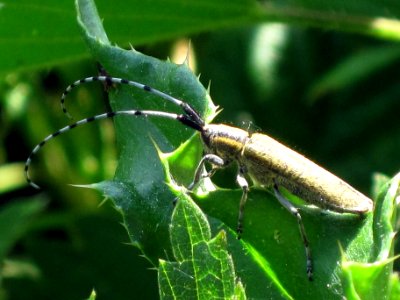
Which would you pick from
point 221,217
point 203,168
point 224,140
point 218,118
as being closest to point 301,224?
point 221,217

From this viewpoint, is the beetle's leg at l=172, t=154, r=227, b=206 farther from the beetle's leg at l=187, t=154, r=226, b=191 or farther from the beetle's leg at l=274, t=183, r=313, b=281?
the beetle's leg at l=274, t=183, r=313, b=281

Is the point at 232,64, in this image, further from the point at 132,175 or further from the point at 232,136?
the point at 132,175

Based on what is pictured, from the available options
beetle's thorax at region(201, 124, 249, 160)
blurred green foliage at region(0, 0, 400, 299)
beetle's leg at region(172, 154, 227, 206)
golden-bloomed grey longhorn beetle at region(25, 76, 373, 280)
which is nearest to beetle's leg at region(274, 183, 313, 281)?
golden-bloomed grey longhorn beetle at region(25, 76, 373, 280)

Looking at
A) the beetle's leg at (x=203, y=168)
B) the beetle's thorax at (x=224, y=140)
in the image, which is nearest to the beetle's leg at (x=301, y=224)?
the beetle's leg at (x=203, y=168)

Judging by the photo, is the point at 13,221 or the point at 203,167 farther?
the point at 13,221

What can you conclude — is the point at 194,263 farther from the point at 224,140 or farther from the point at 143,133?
the point at 224,140

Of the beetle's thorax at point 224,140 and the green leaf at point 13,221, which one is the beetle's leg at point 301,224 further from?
the green leaf at point 13,221

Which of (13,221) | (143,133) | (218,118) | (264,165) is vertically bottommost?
(13,221)
